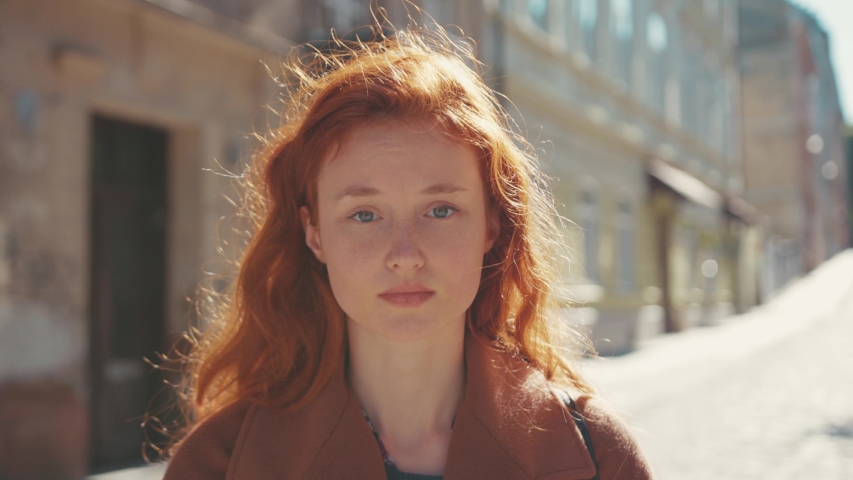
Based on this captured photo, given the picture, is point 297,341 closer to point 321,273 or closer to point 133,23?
point 321,273

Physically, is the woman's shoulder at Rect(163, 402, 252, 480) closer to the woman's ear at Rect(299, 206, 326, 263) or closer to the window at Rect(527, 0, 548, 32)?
the woman's ear at Rect(299, 206, 326, 263)

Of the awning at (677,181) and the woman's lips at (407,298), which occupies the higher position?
the awning at (677,181)

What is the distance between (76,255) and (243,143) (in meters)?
2.17

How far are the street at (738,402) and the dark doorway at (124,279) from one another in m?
0.65

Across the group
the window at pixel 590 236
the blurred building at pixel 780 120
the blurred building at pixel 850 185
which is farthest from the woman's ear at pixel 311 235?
the blurred building at pixel 850 185

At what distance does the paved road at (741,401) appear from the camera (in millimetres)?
6367

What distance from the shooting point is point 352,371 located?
190cm

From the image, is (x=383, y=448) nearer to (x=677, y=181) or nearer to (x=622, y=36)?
(x=622, y=36)

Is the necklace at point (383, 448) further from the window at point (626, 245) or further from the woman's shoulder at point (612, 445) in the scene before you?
the window at point (626, 245)

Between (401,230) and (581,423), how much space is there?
0.53 meters

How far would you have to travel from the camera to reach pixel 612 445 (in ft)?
5.66

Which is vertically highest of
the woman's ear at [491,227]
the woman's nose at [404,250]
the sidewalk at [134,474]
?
the woman's ear at [491,227]

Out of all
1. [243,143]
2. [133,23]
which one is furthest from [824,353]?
[133,23]

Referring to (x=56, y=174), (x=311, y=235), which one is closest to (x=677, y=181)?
(x=56, y=174)
